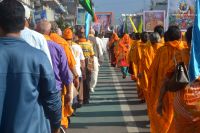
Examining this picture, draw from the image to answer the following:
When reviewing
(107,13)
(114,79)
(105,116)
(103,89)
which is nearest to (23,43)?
(105,116)

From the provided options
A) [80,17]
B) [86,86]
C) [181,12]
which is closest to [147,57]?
[181,12]

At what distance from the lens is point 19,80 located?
3717 mm

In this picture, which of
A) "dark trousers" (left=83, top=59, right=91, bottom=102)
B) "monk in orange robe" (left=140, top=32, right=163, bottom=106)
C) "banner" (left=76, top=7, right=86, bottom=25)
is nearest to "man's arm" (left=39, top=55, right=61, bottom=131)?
"monk in orange robe" (left=140, top=32, right=163, bottom=106)

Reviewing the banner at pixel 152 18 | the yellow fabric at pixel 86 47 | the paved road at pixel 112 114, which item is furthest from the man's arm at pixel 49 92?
the banner at pixel 152 18

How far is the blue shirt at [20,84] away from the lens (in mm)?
3711

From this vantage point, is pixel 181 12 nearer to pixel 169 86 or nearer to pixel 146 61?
pixel 146 61

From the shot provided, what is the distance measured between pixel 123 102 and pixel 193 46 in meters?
8.07

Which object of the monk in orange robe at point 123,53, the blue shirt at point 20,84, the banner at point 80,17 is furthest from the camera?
the monk in orange robe at point 123,53

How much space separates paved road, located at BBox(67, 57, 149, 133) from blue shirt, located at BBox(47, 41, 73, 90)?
2.32 meters

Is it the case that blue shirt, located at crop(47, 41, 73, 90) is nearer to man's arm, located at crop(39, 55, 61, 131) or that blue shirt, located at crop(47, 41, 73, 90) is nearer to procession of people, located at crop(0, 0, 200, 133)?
procession of people, located at crop(0, 0, 200, 133)

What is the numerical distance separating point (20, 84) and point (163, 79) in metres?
3.17

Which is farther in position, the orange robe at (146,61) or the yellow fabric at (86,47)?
the yellow fabric at (86,47)

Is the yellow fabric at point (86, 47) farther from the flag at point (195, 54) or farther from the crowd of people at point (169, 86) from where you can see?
the flag at point (195, 54)

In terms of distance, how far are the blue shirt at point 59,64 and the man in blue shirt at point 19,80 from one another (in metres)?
2.99
